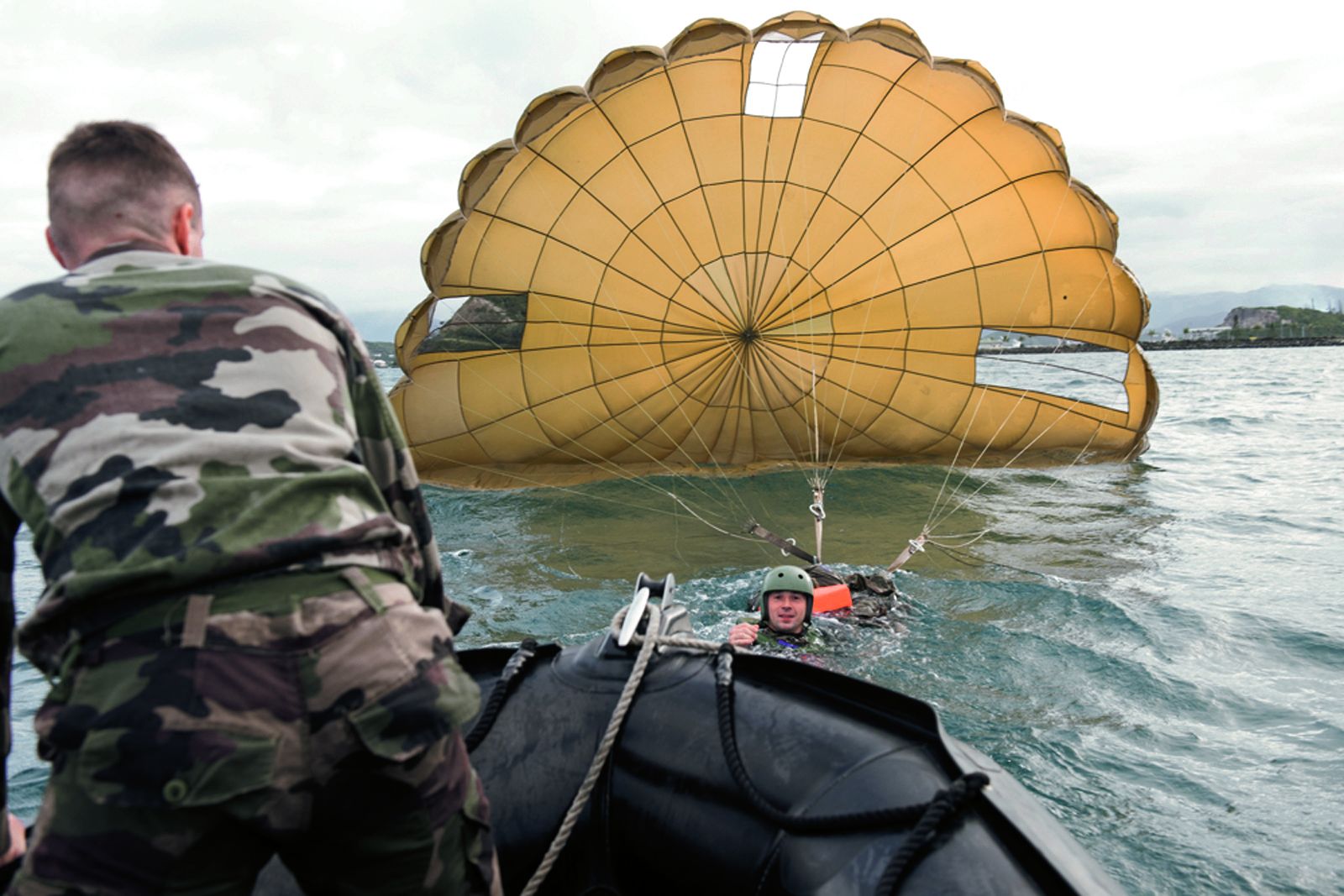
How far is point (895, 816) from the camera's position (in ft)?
8.19

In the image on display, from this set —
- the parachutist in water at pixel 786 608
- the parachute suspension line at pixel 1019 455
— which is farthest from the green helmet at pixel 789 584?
the parachute suspension line at pixel 1019 455

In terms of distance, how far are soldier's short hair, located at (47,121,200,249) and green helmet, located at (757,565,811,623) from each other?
495cm

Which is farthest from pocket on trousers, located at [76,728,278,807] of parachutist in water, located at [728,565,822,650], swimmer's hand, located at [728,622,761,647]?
parachutist in water, located at [728,565,822,650]

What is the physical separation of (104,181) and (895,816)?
2356 mm

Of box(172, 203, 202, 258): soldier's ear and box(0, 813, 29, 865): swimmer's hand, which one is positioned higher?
box(172, 203, 202, 258): soldier's ear

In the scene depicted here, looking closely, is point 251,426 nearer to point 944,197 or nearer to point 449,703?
point 449,703

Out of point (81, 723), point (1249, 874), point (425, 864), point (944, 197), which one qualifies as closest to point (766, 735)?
point (425, 864)

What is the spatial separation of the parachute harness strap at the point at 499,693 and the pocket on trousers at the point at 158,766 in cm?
A: 175

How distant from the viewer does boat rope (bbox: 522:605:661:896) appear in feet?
8.88

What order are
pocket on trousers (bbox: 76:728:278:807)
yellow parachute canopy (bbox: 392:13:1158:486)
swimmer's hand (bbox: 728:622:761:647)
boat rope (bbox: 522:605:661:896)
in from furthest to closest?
yellow parachute canopy (bbox: 392:13:1158:486) < swimmer's hand (bbox: 728:622:761:647) < boat rope (bbox: 522:605:661:896) < pocket on trousers (bbox: 76:728:278:807)

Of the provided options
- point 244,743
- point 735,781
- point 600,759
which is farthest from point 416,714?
point 735,781

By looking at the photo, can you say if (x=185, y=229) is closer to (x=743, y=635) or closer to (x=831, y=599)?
(x=743, y=635)

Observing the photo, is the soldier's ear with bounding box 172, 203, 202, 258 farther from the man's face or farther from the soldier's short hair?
the man's face

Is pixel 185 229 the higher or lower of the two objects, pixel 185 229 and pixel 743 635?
the higher
